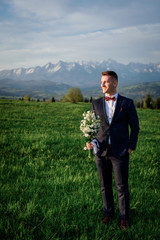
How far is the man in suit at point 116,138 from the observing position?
3582 millimetres

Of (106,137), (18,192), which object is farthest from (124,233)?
(18,192)

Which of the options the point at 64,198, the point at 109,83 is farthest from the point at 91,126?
the point at 64,198

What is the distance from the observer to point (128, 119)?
3.77m

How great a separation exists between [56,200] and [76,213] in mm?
664

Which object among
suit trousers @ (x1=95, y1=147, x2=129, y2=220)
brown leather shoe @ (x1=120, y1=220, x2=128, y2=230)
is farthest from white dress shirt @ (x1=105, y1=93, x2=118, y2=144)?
brown leather shoe @ (x1=120, y1=220, x2=128, y2=230)

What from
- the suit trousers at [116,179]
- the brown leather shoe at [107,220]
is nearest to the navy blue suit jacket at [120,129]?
the suit trousers at [116,179]

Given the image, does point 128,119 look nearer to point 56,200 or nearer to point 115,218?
point 115,218

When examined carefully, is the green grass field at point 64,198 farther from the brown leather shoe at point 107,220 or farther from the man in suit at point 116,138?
the man in suit at point 116,138

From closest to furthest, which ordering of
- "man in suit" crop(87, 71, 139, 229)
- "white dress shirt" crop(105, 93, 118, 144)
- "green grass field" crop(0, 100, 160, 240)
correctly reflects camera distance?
"green grass field" crop(0, 100, 160, 240), "man in suit" crop(87, 71, 139, 229), "white dress shirt" crop(105, 93, 118, 144)

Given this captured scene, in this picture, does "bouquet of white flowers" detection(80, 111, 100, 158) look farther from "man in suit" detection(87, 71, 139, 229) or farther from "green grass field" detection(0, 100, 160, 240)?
"green grass field" detection(0, 100, 160, 240)

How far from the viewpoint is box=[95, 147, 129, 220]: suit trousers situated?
360cm

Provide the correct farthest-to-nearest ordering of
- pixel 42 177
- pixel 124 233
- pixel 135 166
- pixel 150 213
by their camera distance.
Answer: pixel 135 166
pixel 42 177
pixel 150 213
pixel 124 233

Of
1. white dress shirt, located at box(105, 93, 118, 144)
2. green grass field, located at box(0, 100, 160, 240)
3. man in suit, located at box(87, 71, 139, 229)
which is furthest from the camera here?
white dress shirt, located at box(105, 93, 118, 144)

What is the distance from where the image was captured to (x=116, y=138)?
3.64 metres
